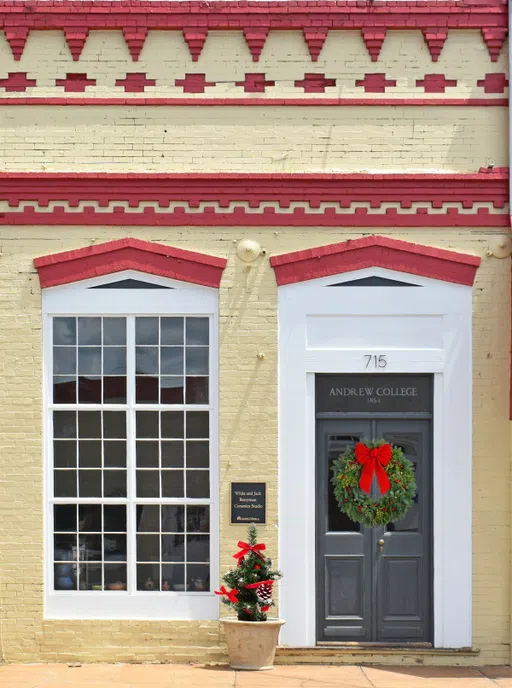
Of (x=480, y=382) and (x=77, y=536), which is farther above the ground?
(x=480, y=382)

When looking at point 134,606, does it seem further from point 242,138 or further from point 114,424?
point 242,138

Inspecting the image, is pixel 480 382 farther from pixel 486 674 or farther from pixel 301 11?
pixel 301 11

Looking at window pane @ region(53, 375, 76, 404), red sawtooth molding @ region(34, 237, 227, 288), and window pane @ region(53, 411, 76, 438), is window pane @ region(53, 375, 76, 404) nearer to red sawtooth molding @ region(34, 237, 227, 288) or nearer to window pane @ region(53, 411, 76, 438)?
window pane @ region(53, 411, 76, 438)

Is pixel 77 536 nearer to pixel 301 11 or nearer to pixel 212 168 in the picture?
pixel 212 168

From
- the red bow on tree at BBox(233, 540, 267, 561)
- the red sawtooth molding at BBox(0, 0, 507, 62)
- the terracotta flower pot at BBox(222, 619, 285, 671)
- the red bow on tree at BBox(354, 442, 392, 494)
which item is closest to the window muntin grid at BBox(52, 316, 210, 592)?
the red bow on tree at BBox(233, 540, 267, 561)

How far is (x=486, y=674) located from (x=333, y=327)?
3913mm

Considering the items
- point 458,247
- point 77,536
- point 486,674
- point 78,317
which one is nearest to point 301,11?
point 458,247

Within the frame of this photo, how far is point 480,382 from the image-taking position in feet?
42.3

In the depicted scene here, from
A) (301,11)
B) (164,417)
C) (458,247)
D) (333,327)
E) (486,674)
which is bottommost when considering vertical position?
(486,674)

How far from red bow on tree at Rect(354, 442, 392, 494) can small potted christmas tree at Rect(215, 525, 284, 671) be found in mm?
1376

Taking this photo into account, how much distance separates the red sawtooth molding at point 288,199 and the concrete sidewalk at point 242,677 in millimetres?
4643

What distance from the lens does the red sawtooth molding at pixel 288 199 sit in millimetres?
12906

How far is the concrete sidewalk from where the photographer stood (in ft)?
38.5

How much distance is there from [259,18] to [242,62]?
1.61 feet
